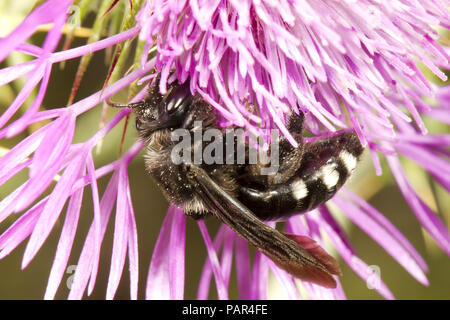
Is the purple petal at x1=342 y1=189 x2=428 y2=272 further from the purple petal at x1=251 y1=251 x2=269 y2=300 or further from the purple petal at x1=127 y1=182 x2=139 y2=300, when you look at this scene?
the purple petal at x1=127 y1=182 x2=139 y2=300

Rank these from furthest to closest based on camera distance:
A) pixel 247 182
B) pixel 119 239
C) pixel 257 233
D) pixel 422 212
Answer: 1. pixel 422 212
2. pixel 119 239
3. pixel 247 182
4. pixel 257 233

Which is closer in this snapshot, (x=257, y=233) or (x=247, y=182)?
(x=257, y=233)

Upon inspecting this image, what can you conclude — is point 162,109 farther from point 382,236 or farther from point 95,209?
point 382,236

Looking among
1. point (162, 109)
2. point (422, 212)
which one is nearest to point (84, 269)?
point (162, 109)

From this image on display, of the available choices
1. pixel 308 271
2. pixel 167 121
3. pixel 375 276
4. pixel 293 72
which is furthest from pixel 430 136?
pixel 167 121

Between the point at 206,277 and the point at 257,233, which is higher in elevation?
the point at 206,277

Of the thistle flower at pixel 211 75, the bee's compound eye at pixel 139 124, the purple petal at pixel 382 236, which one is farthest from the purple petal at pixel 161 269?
the purple petal at pixel 382 236

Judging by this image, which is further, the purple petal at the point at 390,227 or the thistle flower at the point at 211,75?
the purple petal at the point at 390,227

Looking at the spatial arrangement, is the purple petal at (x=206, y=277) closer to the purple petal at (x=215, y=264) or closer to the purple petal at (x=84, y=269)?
the purple petal at (x=215, y=264)
